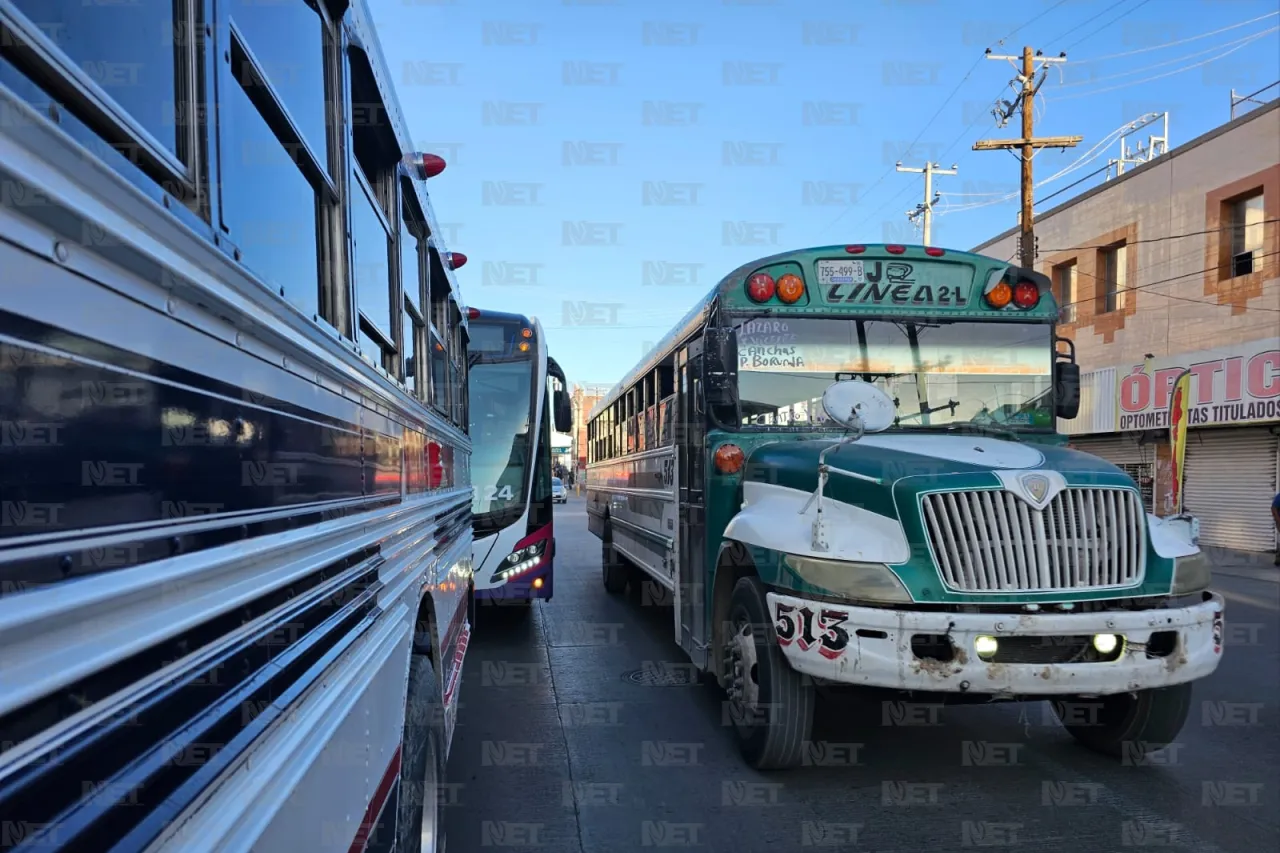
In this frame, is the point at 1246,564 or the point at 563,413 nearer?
the point at 563,413

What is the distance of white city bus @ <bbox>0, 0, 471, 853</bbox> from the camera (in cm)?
81

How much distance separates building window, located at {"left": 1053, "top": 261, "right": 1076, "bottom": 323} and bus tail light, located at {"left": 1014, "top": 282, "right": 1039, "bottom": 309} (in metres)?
15.5

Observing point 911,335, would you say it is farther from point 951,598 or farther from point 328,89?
point 328,89

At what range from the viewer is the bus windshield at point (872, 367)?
5164mm

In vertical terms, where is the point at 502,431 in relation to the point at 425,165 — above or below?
below

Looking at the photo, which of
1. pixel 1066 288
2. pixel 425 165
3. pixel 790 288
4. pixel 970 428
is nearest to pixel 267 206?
pixel 425 165

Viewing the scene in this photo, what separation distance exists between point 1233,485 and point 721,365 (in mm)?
14399

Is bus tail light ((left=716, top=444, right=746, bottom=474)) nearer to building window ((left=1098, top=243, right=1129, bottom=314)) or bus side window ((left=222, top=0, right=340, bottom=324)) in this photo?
bus side window ((left=222, top=0, right=340, bottom=324))

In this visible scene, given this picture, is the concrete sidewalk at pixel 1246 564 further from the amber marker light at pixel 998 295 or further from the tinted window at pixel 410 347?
the tinted window at pixel 410 347

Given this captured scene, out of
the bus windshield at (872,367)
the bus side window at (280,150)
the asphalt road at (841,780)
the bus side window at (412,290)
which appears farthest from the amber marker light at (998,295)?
the bus side window at (280,150)

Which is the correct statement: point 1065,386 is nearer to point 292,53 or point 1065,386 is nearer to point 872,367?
point 872,367

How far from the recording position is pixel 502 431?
833 cm

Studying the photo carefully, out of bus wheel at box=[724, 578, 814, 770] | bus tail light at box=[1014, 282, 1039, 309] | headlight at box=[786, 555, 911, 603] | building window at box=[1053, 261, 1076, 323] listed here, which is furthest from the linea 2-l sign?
headlight at box=[786, 555, 911, 603]

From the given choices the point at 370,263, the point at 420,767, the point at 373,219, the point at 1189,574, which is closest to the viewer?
the point at 370,263
